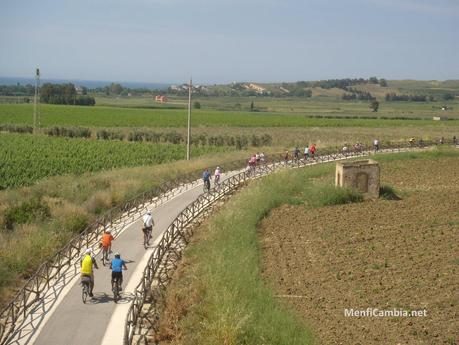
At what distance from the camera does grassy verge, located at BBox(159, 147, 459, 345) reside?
546 inches

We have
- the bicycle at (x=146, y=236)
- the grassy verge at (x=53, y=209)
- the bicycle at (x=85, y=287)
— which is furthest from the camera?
the bicycle at (x=146, y=236)

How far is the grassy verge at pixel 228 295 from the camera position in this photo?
13.9 m

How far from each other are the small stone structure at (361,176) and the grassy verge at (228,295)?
5.73 metres

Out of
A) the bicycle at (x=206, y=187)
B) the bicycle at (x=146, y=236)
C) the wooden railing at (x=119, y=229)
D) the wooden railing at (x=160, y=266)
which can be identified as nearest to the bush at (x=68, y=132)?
the wooden railing at (x=119, y=229)

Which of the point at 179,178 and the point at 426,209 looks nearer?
the point at 426,209

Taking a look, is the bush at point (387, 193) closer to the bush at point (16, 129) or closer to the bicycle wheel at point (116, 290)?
the bicycle wheel at point (116, 290)

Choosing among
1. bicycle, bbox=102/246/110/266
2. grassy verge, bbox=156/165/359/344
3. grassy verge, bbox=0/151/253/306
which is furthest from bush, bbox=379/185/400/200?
bicycle, bbox=102/246/110/266

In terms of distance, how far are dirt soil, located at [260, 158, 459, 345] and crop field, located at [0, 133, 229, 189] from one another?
19.7 m

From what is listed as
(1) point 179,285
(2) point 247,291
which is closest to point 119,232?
(1) point 179,285

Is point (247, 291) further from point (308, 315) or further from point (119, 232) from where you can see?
point (119, 232)

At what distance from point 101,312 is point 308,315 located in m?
5.35

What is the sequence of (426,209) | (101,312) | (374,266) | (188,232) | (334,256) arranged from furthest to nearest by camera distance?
(426,209)
(188,232)
(334,256)
(374,266)
(101,312)

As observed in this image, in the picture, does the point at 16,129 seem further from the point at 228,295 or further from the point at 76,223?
the point at 228,295

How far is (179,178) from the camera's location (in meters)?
34.2
